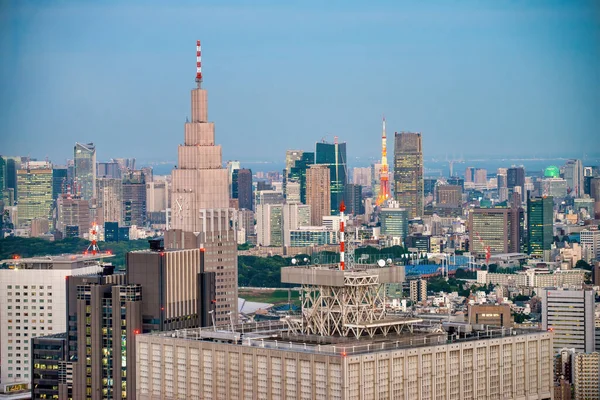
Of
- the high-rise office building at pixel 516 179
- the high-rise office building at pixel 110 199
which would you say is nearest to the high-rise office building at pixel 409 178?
the high-rise office building at pixel 516 179

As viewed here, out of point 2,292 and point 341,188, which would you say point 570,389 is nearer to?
point 2,292

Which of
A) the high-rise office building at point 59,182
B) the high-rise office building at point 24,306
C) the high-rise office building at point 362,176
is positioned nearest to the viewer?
the high-rise office building at point 24,306

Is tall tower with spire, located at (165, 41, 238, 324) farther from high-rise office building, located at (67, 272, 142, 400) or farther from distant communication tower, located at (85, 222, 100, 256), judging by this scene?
high-rise office building, located at (67, 272, 142, 400)

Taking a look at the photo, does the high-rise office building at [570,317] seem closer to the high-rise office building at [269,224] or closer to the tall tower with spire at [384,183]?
the high-rise office building at [269,224]

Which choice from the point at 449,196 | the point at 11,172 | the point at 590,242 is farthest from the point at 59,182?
the point at 449,196

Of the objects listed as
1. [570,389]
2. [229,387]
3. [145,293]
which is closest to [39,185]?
[570,389]

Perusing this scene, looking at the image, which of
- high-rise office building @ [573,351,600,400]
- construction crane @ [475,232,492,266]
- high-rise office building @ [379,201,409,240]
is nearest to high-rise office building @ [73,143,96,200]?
high-rise office building @ [379,201,409,240]

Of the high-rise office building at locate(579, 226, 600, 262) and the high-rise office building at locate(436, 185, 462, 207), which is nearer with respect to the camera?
the high-rise office building at locate(579, 226, 600, 262)
